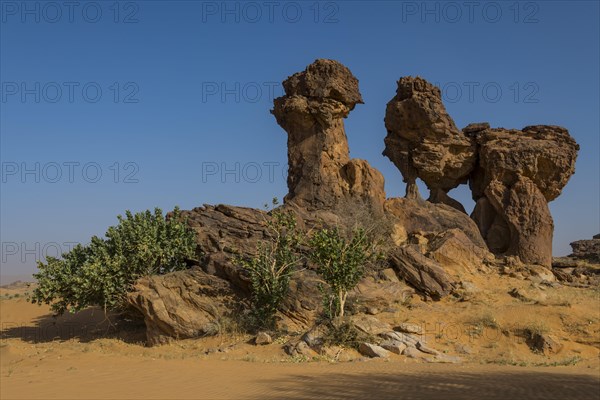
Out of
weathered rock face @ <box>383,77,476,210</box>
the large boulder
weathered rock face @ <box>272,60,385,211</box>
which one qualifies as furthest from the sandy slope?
weathered rock face @ <box>383,77,476,210</box>

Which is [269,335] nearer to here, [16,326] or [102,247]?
[102,247]

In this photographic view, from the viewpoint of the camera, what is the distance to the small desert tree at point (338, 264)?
16547 millimetres

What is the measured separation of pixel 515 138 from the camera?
99.8 feet

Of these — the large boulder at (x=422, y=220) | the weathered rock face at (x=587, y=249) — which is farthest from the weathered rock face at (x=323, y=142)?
the weathered rock face at (x=587, y=249)

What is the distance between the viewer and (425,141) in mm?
30562

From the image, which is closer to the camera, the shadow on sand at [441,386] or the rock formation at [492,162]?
the shadow on sand at [441,386]

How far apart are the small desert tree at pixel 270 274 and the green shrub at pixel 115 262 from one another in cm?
342

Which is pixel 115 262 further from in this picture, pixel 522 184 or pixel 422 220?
pixel 522 184

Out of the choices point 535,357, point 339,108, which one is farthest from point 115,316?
point 535,357

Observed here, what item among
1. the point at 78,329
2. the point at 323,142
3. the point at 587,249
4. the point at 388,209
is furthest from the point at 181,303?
the point at 587,249

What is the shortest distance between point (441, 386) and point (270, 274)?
8485 mm

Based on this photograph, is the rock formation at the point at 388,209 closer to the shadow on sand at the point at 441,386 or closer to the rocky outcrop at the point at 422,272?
the rocky outcrop at the point at 422,272

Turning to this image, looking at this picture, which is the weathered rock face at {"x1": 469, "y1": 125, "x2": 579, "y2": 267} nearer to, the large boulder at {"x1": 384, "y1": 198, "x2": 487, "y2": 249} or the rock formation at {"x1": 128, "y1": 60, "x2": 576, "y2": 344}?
the rock formation at {"x1": 128, "y1": 60, "x2": 576, "y2": 344}

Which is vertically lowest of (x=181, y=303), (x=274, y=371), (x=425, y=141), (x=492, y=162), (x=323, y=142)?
(x=274, y=371)
